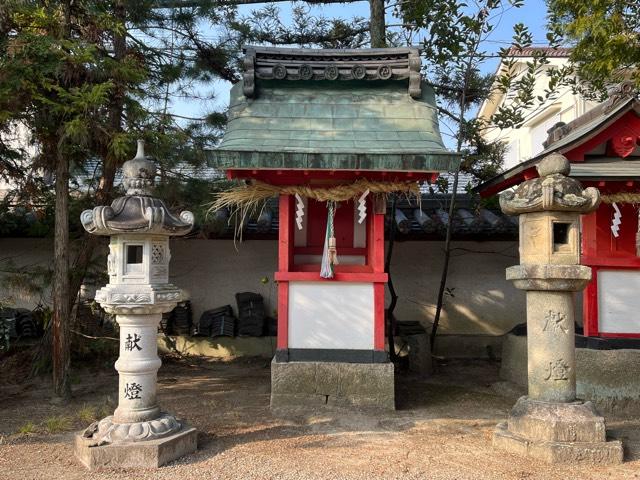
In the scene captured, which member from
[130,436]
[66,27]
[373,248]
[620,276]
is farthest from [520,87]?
[130,436]

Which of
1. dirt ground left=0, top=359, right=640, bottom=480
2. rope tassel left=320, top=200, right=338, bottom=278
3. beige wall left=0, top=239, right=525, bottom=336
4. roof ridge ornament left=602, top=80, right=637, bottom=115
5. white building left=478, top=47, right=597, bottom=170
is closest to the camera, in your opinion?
dirt ground left=0, top=359, right=640, bottom=480

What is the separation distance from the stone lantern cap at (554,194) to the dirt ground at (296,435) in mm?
2571

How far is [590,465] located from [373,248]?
3.51 metres

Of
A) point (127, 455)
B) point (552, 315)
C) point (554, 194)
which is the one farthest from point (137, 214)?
point (552, 315)

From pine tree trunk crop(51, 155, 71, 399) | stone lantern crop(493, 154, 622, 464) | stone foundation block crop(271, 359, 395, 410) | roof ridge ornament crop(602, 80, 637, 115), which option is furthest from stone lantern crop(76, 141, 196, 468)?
roof ridge ornament crop(602, 80, 637, 115)

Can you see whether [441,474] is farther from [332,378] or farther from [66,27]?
[66,27]

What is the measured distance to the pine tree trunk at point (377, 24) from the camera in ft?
33.1

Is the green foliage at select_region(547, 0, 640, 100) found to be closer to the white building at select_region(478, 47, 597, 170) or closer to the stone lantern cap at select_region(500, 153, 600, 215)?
the stone lantern cap at select_region(500, 153, 600, 215)

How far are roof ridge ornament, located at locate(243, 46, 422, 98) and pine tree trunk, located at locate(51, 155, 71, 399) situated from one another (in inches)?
114

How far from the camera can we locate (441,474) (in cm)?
476

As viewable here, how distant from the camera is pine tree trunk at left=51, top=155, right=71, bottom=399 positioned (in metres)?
7.01

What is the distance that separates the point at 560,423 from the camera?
5.08 metres

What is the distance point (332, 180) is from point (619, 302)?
4450 mm

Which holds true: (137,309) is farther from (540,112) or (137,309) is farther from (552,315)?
(540,112)
